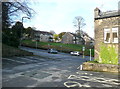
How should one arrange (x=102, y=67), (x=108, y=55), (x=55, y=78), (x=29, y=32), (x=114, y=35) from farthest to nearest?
1. (x=29, y=32)
2. (x=114, y=35)
3. (x=108, y=55)
4. (x=102, y=67)
5. (x=55, y=78)

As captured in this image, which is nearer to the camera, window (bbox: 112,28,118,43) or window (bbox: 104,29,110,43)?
window (bbox: 112,28,118,43)

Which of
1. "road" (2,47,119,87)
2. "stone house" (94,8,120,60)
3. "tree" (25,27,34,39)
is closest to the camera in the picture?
"road" (2,47,119,87)

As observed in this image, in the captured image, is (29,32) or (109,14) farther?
(29,32)

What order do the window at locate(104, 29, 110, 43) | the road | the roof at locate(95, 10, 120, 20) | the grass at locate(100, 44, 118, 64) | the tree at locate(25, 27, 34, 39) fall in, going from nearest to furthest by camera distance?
1. the road
2. the grass at locate(100, 44, 118, 64)
3. the roof at locate(95, 10, 120, 20)
4. the window at locate(104, 29, 110, 43)
5. the tree at locate(25, 27, 34, 39)

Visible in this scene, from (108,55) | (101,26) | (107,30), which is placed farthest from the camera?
(101,26)

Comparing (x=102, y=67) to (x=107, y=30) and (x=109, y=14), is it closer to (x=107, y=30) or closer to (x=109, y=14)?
(x=107, y=30)

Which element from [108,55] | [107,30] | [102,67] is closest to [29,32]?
[107,30]

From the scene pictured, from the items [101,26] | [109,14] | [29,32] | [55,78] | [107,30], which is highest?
[29,32]

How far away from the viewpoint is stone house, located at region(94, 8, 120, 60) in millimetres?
12121

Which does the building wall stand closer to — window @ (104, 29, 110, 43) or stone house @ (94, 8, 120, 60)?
stone house @ (94, 8, 120, 60)

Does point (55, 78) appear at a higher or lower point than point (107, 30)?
lower

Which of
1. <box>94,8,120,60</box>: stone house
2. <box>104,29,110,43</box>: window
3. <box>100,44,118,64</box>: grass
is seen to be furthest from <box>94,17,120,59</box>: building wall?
<box>100,44,118,64</box>: grass

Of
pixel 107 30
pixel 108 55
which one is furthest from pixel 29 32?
pixel 108 55

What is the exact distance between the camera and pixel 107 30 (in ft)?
42.2
